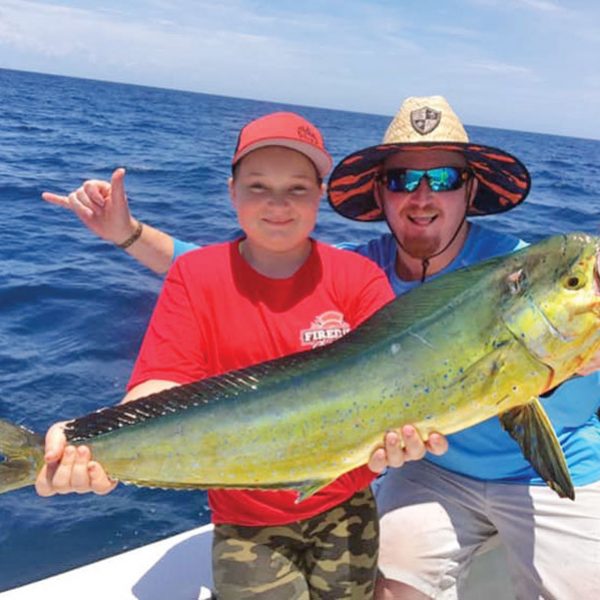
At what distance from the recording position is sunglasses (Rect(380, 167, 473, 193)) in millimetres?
3026

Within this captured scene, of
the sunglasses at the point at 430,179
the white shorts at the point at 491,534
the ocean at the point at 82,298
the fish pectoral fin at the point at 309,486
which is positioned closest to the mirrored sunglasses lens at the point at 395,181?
the sunglasses at the point at 430,179

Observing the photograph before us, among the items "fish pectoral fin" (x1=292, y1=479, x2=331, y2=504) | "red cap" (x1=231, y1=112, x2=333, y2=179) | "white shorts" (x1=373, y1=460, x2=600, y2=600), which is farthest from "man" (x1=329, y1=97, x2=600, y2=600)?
"fish pectoral fin" (x1=292, y1=479, x2=331, y2=504)

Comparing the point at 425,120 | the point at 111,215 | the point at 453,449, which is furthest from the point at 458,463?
the point at 111,215

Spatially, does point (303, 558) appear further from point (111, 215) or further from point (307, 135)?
point (111, 215)

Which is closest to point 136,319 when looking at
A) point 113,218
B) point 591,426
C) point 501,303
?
point 113,218

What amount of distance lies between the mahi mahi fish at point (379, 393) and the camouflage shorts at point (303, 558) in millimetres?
481

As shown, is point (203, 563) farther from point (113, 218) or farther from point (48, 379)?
point (48, 379)

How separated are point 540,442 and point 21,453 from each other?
1.46m

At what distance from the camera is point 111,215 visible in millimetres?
3152

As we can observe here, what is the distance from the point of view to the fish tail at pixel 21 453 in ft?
6.28

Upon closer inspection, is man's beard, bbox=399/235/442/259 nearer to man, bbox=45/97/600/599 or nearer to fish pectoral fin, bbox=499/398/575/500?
man, bbox=45/97/600/599

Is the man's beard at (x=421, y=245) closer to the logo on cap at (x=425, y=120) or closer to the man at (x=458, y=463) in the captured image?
the man at (x=458, y=463)

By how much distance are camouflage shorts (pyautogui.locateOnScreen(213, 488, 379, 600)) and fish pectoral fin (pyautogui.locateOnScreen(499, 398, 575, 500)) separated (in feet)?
2.50

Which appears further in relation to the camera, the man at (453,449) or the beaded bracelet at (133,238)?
the beaded bracelet at (133,238)
